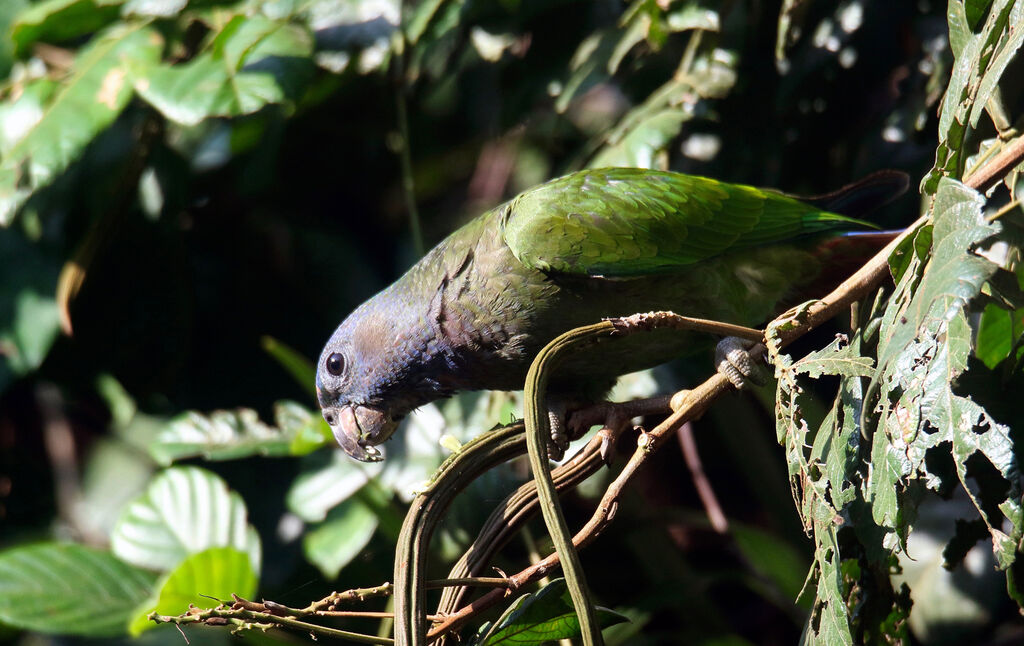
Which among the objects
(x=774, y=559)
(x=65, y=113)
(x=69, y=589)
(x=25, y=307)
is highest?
(x=65, y=113)

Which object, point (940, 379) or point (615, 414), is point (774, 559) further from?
point (940, 379)

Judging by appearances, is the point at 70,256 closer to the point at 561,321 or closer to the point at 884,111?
the point at 561,321

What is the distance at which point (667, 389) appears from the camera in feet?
7.57

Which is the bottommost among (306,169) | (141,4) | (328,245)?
(328,245)

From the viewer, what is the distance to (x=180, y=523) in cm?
255

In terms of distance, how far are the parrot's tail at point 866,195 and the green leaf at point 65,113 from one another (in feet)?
5.88

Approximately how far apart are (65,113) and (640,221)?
1509 mm

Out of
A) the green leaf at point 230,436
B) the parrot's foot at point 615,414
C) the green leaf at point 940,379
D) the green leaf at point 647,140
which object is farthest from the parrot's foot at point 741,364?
the green leaf at point 230,436

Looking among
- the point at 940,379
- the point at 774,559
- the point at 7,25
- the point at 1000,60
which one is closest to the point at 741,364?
the point at 940,379

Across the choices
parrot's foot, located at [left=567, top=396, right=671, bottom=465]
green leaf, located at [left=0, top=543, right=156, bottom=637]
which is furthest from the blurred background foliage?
parrot's foot, located at [left=567, top=396, right=671, bottom=465]

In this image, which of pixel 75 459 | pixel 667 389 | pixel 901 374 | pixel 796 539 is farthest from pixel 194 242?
pixel 901 374

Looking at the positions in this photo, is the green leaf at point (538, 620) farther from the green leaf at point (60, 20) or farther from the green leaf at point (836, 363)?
the green leaf at point (60, 20)

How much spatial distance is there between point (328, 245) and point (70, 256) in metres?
0.92

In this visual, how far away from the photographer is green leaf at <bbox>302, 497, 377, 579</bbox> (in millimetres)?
2375
